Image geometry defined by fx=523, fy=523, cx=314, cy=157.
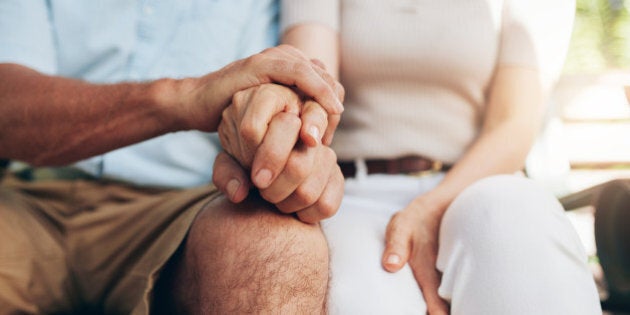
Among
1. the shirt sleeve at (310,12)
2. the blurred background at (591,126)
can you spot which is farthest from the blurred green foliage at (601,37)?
the shirt sleeve at (310,12)

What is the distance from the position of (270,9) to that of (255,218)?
69 cm

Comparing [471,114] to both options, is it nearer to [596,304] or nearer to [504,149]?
[504,149]

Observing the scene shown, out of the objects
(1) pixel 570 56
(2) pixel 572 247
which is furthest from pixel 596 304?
(1) pixel 570 56

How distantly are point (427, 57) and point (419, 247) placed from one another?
48 centimetres

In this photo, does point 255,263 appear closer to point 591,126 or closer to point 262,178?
point 262,178

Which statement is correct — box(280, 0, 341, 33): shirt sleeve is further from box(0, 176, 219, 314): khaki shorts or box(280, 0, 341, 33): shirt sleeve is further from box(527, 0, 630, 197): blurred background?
box(527, 0, 630, 197): blurred background

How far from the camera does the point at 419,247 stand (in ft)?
3.06

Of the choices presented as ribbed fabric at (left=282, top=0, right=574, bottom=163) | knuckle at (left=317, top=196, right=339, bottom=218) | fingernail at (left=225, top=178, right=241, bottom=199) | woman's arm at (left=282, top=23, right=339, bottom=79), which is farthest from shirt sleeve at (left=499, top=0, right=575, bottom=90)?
fingernail at (left=225, top=178, right=241, bottom=199)

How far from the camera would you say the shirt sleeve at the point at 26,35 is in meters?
1.06

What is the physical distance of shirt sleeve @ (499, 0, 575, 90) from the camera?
1193 mm

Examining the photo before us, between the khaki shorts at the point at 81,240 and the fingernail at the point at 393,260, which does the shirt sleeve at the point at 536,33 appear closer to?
the fingernail at the point at 393,260

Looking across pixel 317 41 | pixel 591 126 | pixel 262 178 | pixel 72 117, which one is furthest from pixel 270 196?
pixel 591 126

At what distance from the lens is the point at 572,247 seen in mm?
775

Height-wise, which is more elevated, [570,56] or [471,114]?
[471,114]
